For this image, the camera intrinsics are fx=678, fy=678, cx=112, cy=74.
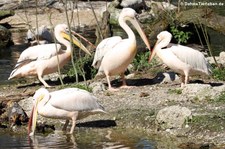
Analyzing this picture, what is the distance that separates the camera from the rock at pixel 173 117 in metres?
9.94

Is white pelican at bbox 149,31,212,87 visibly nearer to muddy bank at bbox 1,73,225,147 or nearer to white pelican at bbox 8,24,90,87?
muddy bank at bbox 1,73,225,147

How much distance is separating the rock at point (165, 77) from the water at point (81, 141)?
3072mm

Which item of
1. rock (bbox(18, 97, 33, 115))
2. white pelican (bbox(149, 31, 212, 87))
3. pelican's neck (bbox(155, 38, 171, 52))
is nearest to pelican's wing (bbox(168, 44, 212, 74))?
white pelican (bbox(149, 31, 212, 87))

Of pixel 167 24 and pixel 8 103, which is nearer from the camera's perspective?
pixel 8 103

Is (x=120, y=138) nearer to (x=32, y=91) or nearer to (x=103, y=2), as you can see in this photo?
(x=32, y=91)

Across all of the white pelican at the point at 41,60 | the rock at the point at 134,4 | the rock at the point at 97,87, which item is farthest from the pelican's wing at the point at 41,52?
the rock at the point at 134,4

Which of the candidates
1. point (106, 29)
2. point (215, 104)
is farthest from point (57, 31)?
point (215, 104)

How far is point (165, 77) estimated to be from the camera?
1312 cm

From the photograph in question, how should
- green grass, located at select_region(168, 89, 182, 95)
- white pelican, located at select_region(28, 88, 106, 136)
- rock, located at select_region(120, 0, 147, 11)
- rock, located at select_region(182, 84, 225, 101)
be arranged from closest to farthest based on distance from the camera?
white pelican, located at select_region(28, 88, 106, 136) → rock, located at select_region(182, 84, 225, 101) → green grass, located at select_region(168, 89, 182, 95) → rock, located at select_region(120, 0, 147, 11)

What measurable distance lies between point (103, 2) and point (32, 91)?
18831 mm

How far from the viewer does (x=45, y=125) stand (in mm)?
10562

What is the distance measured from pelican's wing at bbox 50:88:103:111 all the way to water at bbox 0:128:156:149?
14.8 inches

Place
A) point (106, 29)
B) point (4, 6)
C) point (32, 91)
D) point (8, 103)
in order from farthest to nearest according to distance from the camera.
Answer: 1. point (4, 6)
2. point (106, 29)
3. point (32, 91)
4. point (8, 103)

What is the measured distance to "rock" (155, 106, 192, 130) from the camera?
9938 mm
